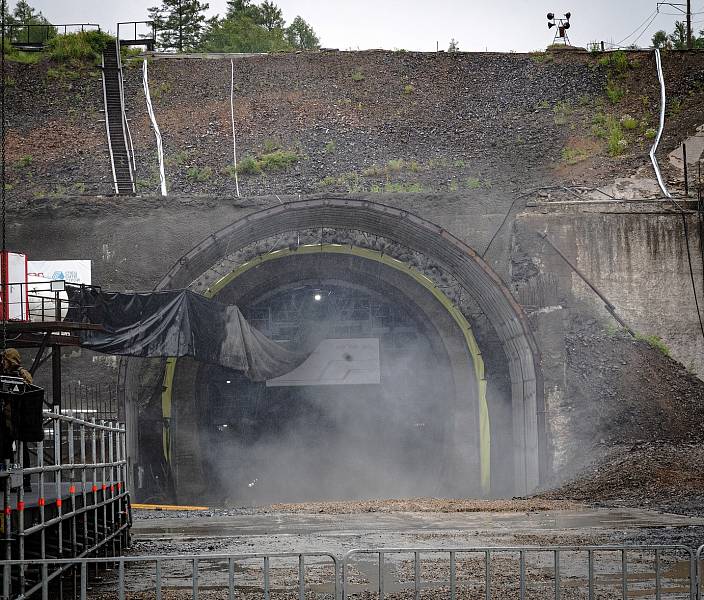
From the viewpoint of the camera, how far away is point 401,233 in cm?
2908

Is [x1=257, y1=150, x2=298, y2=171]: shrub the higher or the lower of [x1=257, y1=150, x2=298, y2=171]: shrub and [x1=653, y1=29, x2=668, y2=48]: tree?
the lower

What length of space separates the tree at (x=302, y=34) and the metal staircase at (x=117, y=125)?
32.4 meters

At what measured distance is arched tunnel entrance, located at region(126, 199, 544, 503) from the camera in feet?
93.7

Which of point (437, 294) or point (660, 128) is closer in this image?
point (437, 294)

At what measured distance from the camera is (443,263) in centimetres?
2950

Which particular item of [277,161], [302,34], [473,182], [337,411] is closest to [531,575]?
[337,411]

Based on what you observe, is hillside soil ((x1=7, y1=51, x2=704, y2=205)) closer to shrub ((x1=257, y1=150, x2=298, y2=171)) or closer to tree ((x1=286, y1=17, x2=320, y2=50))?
shrub ((x1=257, y1=150, x2=298, y2=171))

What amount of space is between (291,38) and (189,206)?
5021 centimetres

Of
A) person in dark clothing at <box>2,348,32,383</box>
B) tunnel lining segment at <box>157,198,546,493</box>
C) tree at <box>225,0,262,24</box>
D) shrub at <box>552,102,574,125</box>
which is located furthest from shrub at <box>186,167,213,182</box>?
tree at <box>225,0,262,24</box>

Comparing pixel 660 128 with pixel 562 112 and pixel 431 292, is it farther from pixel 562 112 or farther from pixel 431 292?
pixel 431 292

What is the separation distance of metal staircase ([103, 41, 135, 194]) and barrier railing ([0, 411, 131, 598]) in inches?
852

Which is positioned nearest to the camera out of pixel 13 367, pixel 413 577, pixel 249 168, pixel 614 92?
pixel 413 577

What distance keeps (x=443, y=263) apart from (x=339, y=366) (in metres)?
5.12

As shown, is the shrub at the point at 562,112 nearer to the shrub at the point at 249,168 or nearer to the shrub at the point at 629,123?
the shrub at the point at 629,123
